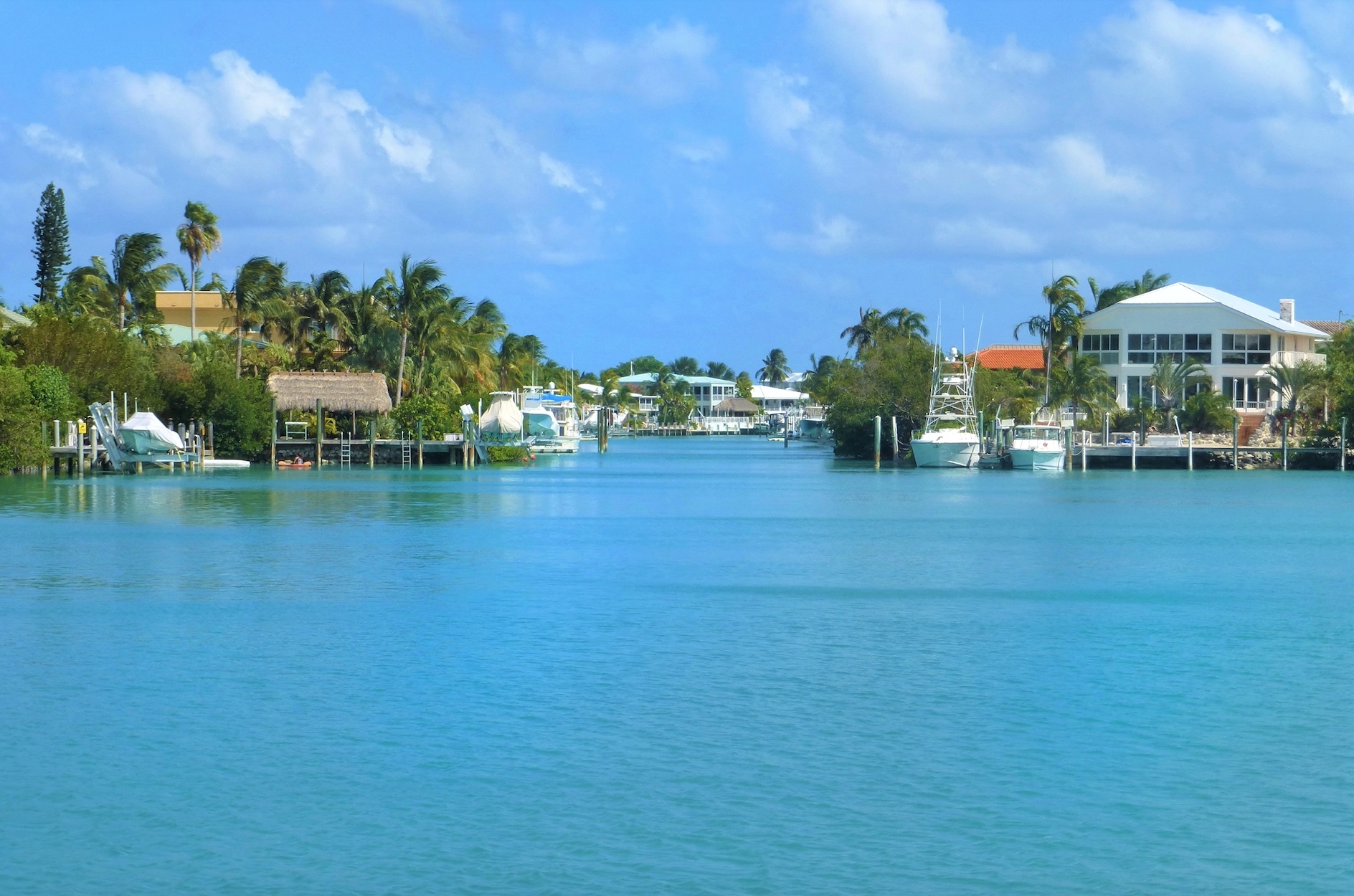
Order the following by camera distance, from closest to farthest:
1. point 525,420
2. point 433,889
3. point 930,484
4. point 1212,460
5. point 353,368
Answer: point 433,889
point 930,484
point 1212,460
point 353,368
point 525,420

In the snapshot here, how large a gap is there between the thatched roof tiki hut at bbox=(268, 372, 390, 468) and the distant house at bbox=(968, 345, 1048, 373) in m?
44.3

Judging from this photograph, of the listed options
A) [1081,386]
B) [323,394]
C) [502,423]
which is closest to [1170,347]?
[1081,386]

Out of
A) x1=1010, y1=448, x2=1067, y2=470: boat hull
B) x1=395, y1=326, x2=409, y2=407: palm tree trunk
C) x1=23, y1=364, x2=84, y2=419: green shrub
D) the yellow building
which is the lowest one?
x1=1010, y1=448, x2=1067, y2=470: boat hull

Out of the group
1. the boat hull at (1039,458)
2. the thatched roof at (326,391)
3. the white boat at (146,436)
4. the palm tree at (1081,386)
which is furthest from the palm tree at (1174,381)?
the white boat at (146,436)

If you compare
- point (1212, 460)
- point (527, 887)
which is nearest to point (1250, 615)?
point (527, 887)

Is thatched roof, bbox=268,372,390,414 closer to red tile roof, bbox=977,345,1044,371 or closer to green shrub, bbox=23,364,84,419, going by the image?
green shrub, bbox=23,364,84,419

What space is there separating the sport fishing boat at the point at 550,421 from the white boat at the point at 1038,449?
104 feet

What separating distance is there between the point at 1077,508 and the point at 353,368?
49.0 m

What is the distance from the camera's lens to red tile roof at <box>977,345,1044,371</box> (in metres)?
109

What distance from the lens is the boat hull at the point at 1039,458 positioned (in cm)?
7750

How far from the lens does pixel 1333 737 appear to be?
52.1 feet

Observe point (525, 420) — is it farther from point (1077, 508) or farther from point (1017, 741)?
point (1017, 741)

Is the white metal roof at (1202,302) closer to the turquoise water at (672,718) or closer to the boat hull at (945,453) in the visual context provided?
the boat hull at (945,453)

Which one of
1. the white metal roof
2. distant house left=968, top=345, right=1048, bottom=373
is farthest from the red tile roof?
the white metal roof
